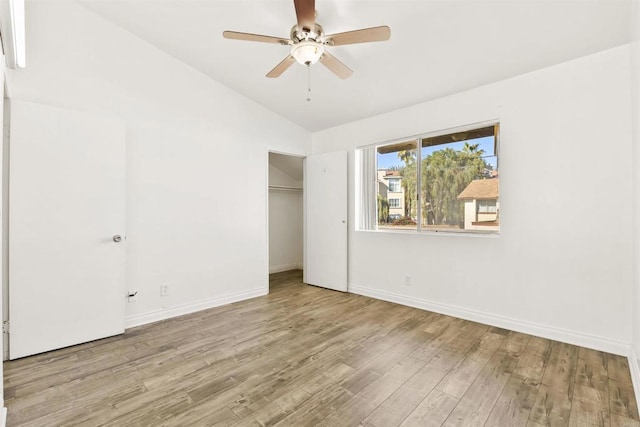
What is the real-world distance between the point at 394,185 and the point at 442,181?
675 millimetres

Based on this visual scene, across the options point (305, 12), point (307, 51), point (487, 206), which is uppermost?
point (305, 12)

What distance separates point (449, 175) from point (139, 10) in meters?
3.52

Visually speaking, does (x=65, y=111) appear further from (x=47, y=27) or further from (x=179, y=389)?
(x=179, y=389)

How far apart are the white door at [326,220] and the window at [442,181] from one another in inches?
20.9

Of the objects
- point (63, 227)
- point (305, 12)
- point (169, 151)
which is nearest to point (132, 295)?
point (63, 227)

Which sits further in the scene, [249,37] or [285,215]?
[285,215]

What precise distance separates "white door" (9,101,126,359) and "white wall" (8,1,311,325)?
23cm

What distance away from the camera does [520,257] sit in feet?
9.40

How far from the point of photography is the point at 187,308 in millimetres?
3422

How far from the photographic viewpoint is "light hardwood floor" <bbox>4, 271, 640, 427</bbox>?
1.71m

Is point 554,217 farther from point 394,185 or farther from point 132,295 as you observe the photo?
point 132,295

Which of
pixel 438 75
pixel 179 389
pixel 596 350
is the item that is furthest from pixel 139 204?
pixel 596 350

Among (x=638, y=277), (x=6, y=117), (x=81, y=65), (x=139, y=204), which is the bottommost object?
(x=638, y=277)

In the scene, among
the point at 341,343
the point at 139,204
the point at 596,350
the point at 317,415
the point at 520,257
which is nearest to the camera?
the point at 317,415
